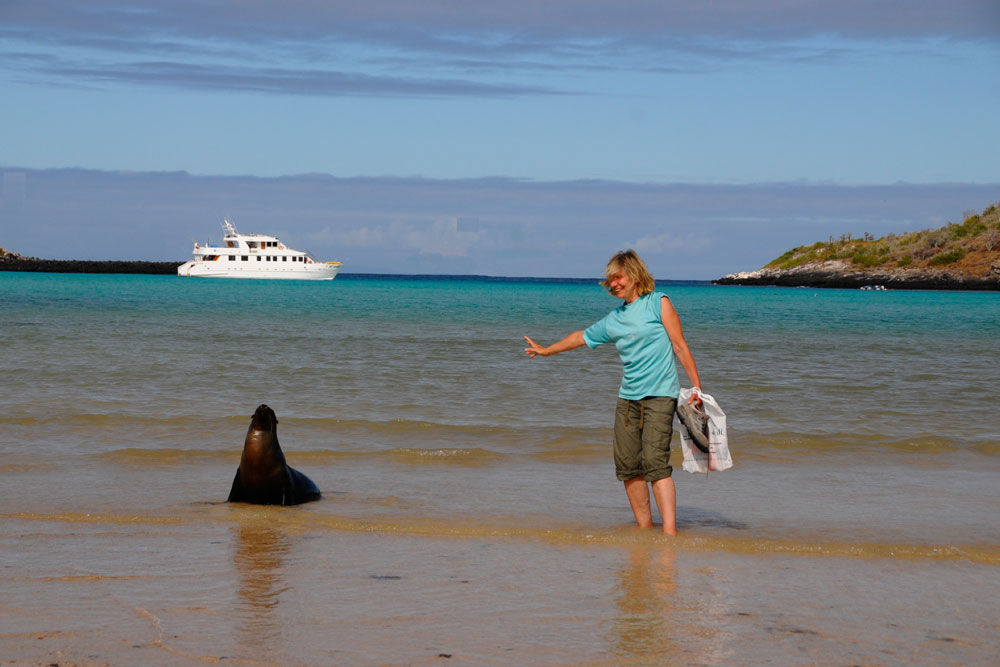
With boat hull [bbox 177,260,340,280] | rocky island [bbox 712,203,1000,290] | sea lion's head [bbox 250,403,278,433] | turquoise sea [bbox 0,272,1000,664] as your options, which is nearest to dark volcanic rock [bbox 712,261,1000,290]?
rocky island [bbox 712,203,1000,290]

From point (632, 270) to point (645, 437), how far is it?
3.27 feet

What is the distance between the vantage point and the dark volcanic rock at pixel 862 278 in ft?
271

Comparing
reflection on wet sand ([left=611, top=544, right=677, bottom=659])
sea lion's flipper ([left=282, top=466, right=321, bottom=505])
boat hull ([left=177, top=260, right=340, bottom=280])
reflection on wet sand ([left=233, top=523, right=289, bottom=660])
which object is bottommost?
reflection on wet sand ([left=611, top=544, right=677, bottom=659])

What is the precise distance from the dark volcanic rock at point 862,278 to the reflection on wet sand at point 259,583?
3320 inches

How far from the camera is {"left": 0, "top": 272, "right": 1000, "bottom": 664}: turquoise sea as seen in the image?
411 centimetres

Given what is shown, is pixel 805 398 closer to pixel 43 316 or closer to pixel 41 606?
pixel 41 606

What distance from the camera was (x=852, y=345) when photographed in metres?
23.7

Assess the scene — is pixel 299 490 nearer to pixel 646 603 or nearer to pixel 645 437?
pixel 645 437

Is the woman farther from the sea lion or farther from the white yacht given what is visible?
the white yacht

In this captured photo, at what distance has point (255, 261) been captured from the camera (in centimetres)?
10119

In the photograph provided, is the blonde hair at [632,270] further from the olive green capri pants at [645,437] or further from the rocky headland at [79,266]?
the rocky headland at [79,266]

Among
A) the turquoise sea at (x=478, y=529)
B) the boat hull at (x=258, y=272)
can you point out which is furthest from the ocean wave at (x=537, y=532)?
the boat hull at (x=258, y=272)

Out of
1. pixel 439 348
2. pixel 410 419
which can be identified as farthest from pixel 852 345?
pixel 410 419

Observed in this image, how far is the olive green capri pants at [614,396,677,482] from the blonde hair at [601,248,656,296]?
655mm
